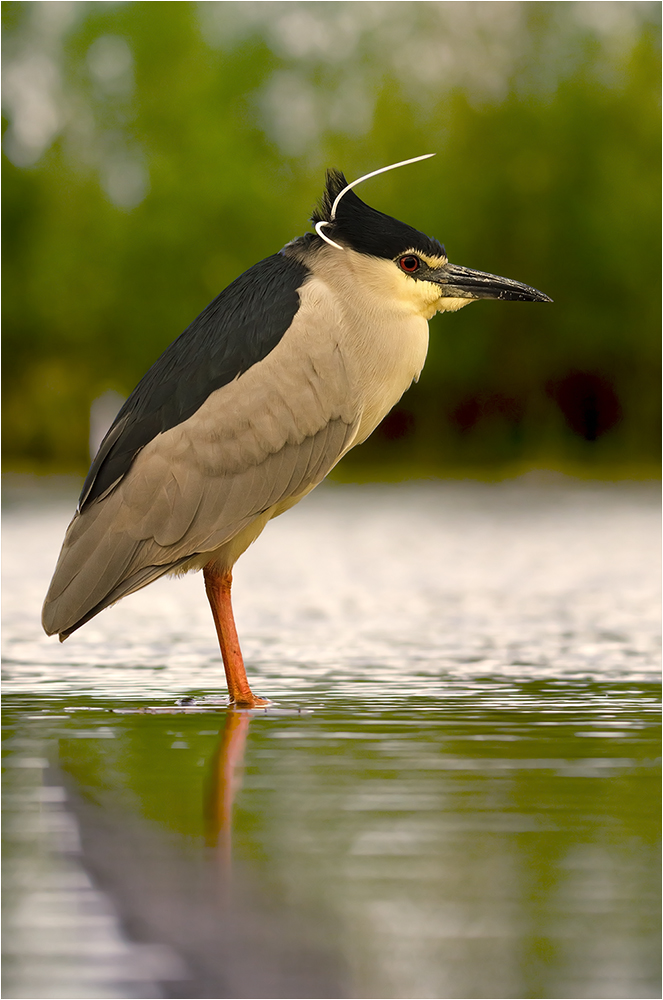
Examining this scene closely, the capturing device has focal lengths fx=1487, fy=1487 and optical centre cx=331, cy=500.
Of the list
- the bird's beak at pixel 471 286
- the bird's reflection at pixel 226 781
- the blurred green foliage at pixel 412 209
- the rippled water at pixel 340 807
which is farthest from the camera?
the blurred green foliage at pixel 412 209

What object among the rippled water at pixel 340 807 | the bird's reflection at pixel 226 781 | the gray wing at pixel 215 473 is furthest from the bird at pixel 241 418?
the rippled water at pixel 340 807

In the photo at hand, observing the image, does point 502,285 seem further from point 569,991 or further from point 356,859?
point 569,991

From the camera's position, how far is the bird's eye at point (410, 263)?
19.6 feet

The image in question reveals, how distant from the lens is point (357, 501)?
21734 millimetres

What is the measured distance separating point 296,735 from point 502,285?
2.21 m

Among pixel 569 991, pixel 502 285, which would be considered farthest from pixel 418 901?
pixel 502 285

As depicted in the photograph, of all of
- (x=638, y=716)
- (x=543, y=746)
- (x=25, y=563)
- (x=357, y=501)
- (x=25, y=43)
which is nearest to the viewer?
(x=543, y=746)

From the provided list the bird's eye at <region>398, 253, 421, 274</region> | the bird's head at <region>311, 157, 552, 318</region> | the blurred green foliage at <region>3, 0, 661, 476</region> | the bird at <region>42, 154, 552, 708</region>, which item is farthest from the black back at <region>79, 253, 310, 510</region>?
the blurred green foliage at <region>3, 0, 661, 476</region>

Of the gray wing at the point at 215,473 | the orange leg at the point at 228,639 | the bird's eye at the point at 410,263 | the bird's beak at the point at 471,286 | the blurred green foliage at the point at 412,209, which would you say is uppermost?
the blurred green foliage at the point at 412,209

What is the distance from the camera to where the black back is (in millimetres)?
5609

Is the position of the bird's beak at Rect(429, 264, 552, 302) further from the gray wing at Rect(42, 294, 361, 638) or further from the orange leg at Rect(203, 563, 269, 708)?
the orange leg at Rect(203, 563, 269, 708)

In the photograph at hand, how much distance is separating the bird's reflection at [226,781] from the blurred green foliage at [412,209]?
30.3 m

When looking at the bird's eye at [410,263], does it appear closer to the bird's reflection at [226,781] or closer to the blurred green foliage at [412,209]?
the bird's reflection at [226,781]

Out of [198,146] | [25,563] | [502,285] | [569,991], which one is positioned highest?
[198,146]
